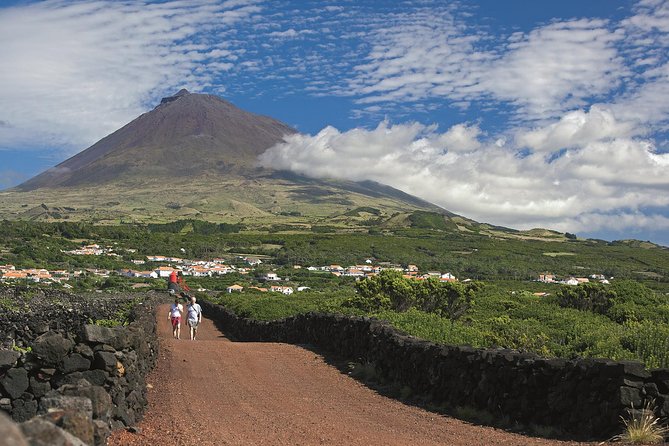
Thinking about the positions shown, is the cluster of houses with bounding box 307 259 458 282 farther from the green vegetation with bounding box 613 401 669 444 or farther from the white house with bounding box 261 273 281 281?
the green vegetation with bounding box 613 401 669 444

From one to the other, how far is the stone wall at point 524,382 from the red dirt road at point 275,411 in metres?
0.68

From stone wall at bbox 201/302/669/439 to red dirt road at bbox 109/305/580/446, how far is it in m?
0.68

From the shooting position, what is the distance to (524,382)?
12062 mm

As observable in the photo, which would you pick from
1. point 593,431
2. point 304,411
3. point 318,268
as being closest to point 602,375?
point 593,431

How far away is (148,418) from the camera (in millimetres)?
11852

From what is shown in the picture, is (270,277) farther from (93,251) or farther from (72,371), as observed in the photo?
(72,371)

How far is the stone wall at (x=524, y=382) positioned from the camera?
10258 mm

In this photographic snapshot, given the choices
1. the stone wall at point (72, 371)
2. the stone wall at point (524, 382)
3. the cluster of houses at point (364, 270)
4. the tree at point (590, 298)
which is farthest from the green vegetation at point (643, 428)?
the cluster of houses at point (364, 270)

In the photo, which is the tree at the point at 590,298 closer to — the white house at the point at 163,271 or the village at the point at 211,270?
the village at the point at 211,270

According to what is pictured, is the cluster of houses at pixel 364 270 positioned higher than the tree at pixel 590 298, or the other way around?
the cluster of houses at pixel 364 270

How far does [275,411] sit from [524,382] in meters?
4.26

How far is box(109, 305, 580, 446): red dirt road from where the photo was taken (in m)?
10.7

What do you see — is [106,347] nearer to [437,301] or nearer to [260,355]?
[260,355]

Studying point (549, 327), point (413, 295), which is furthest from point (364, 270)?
point (549, 327)
